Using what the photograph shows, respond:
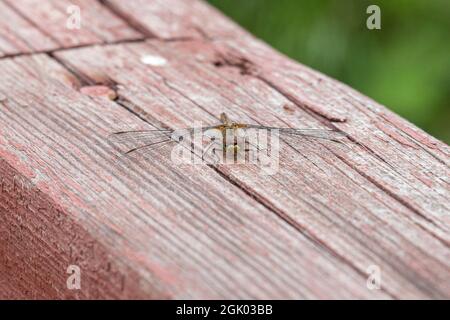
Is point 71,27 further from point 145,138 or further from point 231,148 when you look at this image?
point 231,148

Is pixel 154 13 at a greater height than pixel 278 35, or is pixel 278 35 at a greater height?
pixel 154 13

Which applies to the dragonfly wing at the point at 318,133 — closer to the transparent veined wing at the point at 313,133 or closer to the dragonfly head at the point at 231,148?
the transparent veined wing at the point at 313,133

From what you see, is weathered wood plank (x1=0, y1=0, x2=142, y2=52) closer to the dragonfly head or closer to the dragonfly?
the dragonfly

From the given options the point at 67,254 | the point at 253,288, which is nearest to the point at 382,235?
the point at 253,288

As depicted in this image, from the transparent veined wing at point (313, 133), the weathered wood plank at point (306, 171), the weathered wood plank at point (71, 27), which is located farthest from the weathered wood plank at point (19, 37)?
the transparent veined wing at point (313, 133)

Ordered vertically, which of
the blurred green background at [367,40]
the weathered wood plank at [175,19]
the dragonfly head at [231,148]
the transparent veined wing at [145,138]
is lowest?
the blurred green background at [367,40]

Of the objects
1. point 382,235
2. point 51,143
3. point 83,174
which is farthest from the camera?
point 51,143
